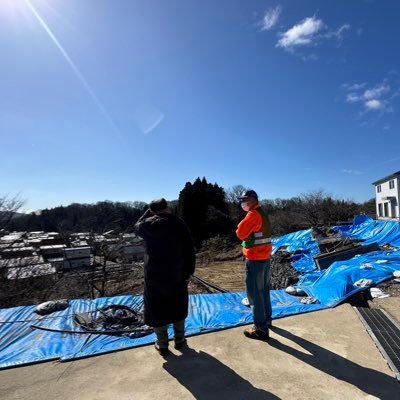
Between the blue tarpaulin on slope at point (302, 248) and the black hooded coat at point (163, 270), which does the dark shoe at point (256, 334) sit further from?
the blue tarpaulin on slope at point (302, 248)

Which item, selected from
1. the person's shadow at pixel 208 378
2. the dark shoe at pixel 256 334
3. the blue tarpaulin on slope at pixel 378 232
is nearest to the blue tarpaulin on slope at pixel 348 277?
the dark shoe at pixel 256 334

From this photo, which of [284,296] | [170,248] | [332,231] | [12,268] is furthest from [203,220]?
[170,248]

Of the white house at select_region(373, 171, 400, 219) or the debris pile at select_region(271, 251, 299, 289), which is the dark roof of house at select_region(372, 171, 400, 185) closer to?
the white house at select_region(373, 171, 400, 219)

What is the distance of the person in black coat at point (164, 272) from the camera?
9.08 ft

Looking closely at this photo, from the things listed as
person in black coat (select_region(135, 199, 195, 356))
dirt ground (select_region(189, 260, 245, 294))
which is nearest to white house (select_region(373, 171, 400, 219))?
dirt ground (select_region(189, 260, 245, 294))

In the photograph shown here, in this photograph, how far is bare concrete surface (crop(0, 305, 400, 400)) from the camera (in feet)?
7.11

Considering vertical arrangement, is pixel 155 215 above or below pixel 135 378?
above

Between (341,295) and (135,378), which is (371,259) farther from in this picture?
(135,378)

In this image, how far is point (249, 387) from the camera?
2.22 metres

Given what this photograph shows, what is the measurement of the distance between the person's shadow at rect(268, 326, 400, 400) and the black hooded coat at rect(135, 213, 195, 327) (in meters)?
1.04

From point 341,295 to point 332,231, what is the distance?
1435cm

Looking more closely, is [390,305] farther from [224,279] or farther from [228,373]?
[224,279]

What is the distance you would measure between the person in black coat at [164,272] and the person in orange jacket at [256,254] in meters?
0.66

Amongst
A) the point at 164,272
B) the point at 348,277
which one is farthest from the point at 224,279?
the point at 164,272
